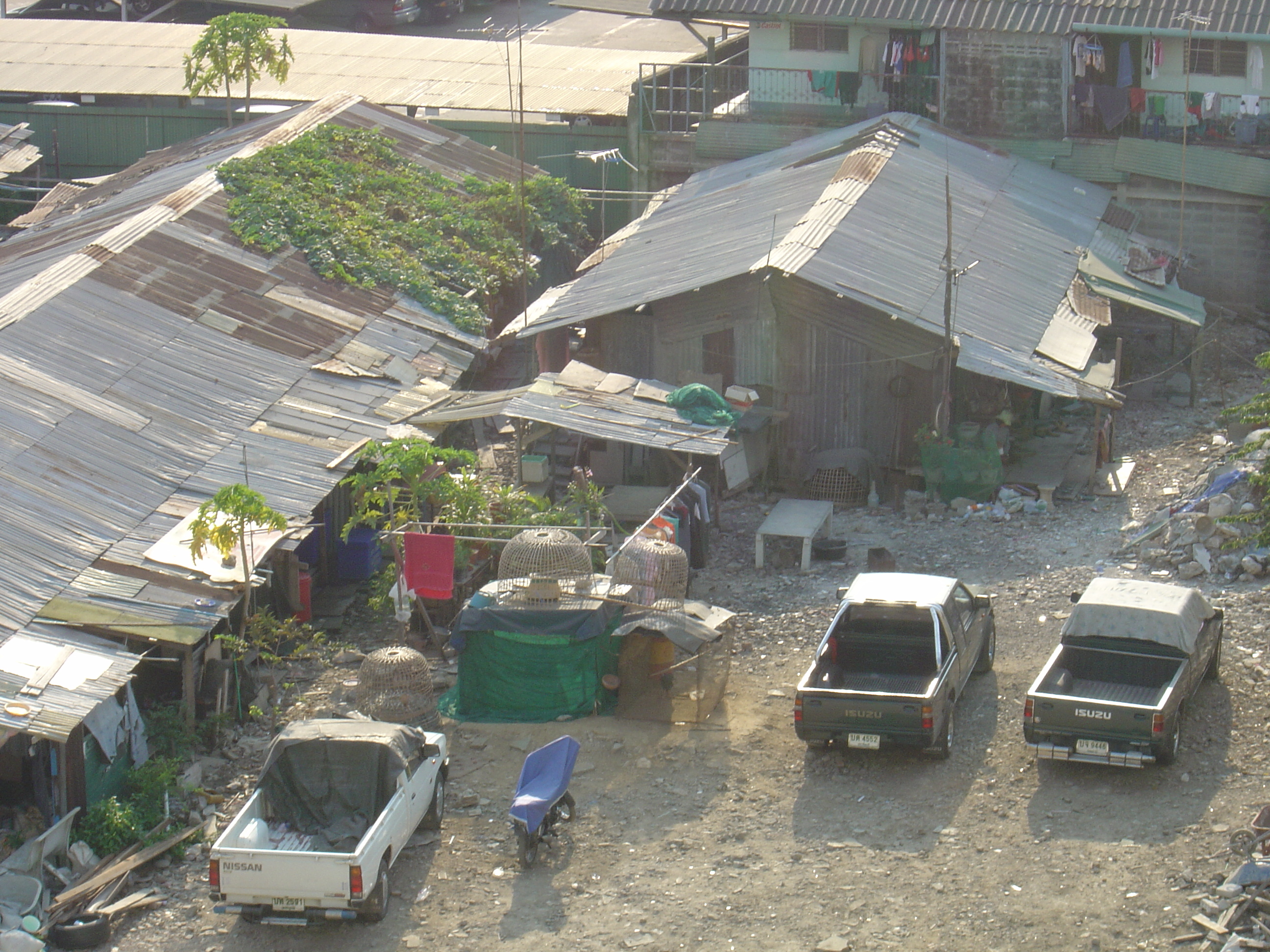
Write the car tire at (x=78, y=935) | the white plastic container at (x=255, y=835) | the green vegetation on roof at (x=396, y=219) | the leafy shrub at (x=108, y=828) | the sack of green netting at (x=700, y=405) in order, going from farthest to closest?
1. the green vegetation on roof at (x=396, y=219)
2. the sack of green netting at (x=700, y=405)
3. the leafy shrub at (x=108, y=828)
4. the white plastic container at (x=255, y=835)
5. the car tire at (x=78, y=935)


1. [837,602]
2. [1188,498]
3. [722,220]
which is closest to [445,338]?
[722,220]

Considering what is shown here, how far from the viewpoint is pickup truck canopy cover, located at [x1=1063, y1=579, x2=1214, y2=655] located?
16078 mm

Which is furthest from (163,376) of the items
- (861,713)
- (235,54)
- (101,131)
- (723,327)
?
(101,131)

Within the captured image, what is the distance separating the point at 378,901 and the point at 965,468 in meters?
13.2

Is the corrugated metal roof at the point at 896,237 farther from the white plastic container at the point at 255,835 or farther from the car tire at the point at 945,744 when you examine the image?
the white plastic container at the point at 255,835

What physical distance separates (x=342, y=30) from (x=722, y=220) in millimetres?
29884

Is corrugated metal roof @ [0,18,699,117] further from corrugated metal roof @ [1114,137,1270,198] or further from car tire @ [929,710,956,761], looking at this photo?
car tire @ [929,710,956,761]

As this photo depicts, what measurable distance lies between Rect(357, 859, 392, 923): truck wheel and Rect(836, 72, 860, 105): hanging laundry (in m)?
27.5

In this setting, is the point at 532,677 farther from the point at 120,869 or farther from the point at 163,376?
the point at 163,376

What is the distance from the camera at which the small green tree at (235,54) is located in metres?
38.0

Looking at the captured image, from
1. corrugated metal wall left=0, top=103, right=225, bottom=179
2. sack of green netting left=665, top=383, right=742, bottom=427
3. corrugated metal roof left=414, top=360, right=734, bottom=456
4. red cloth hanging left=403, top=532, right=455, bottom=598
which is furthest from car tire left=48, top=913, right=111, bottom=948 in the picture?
corrugated metal wall left=0, top=103, right=225, bottom=179

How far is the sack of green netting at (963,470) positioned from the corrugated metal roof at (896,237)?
4.43 feet

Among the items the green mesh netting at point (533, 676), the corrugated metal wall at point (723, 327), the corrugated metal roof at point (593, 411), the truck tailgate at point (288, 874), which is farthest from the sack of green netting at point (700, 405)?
the truck tailgate at point (288, 874)

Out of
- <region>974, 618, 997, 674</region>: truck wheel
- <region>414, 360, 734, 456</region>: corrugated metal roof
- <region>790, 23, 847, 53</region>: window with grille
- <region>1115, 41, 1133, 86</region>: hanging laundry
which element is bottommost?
<region>974, 618, 997, 674</region>: truck wheel
